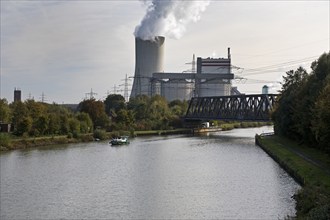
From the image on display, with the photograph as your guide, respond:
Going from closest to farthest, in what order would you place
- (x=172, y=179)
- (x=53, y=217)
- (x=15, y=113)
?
(x=53, y=217) < (x=172, y=179) < (x=15, y=113)

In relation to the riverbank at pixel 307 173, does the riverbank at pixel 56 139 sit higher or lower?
higher

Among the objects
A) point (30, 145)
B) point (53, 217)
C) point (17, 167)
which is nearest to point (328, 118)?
point (53, 217)

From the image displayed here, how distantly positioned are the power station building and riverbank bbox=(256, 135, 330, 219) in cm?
4449

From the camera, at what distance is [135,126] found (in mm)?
63844

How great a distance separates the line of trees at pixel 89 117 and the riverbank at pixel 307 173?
20.4 metres

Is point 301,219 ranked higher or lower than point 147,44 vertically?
lower

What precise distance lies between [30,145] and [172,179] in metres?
21.6

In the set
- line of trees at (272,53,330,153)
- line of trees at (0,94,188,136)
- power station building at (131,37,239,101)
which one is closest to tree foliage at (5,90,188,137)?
line of trees at (0,94,188,136)

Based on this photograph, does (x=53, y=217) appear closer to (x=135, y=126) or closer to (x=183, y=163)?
(x=183, y=163)

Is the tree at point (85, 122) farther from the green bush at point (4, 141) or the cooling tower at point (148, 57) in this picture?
the cooling tower at point (148, 57)

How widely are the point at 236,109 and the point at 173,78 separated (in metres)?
35.3

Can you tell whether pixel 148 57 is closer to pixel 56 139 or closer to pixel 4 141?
pixel 56 139

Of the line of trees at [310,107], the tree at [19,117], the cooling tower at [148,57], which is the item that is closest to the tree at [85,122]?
the tree at [19,117]

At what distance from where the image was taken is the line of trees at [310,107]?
20.5 metres
